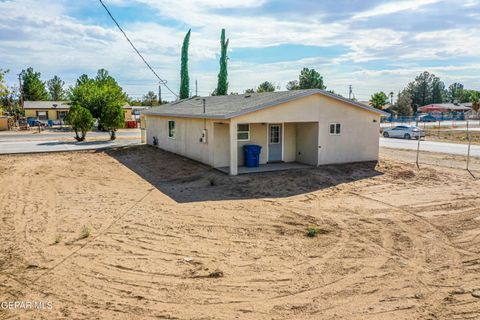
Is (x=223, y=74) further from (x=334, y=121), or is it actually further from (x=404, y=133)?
(x=334, y=121)

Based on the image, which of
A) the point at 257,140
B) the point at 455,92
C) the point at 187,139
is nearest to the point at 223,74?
the point at 187,139

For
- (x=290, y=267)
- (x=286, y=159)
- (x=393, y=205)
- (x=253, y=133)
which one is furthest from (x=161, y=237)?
(x=286, y=159)

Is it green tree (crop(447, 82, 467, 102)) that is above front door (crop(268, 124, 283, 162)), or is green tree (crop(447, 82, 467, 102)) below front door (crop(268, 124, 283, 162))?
above

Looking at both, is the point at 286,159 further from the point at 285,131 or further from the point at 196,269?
the point at 196,269

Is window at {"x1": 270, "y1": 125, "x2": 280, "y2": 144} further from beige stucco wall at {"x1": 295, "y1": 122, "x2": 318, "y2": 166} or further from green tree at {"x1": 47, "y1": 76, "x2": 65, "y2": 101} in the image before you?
green tree at {"x1": 47, "y1": 76, "x2": 65, "y2": 101}

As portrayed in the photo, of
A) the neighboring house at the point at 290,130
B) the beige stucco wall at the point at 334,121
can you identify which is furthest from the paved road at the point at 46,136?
the beige stucco wall at the point at 334,121

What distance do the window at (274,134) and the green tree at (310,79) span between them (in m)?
54.0

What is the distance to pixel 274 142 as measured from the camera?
1841 centimetres

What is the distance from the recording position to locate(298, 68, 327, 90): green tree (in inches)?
2776

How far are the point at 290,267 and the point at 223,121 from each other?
31.1 feet

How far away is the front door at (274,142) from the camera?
Answer: 59.8 ft

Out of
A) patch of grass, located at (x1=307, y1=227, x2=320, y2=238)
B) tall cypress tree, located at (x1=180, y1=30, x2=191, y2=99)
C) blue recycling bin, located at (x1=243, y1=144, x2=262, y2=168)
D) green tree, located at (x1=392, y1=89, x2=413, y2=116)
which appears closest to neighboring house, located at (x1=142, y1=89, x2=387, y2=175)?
blue recycling bin, located at (x1=243, y1=144, x2=262, y2=168)

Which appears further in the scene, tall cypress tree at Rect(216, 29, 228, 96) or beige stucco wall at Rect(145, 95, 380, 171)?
tall cypress tree at Rect(216, 29, 228, 96)

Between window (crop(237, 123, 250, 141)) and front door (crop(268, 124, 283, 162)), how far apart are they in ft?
4.04
